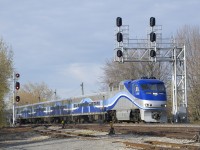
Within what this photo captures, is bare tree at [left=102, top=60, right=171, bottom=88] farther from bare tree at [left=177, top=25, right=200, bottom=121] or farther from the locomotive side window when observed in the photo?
the locomotive side window

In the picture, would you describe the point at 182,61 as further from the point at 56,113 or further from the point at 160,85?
the point at 56,113

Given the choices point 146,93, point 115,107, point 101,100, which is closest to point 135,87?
point 146,93

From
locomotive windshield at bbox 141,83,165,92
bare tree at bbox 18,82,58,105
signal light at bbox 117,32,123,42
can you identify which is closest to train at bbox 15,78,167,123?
locomotive windshield at bbox 141,83,165,92

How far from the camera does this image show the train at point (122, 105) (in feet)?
102

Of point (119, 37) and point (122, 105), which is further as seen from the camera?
point (122, 105)

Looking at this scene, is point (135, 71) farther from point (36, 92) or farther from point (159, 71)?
point (36, 92)

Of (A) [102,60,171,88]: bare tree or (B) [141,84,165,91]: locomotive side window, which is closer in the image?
(B) [141,84,165,91]: locomotive side window

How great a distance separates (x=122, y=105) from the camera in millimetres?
34688

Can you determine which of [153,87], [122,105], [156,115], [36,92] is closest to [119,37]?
[153,87]

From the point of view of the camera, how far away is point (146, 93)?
31.7 metres

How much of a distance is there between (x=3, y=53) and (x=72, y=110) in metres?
17.1

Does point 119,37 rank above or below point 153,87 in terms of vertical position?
above

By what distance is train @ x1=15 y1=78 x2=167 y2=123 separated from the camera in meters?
31.0

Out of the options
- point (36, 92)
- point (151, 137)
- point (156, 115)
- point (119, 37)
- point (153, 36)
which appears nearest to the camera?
point (151, 137)
